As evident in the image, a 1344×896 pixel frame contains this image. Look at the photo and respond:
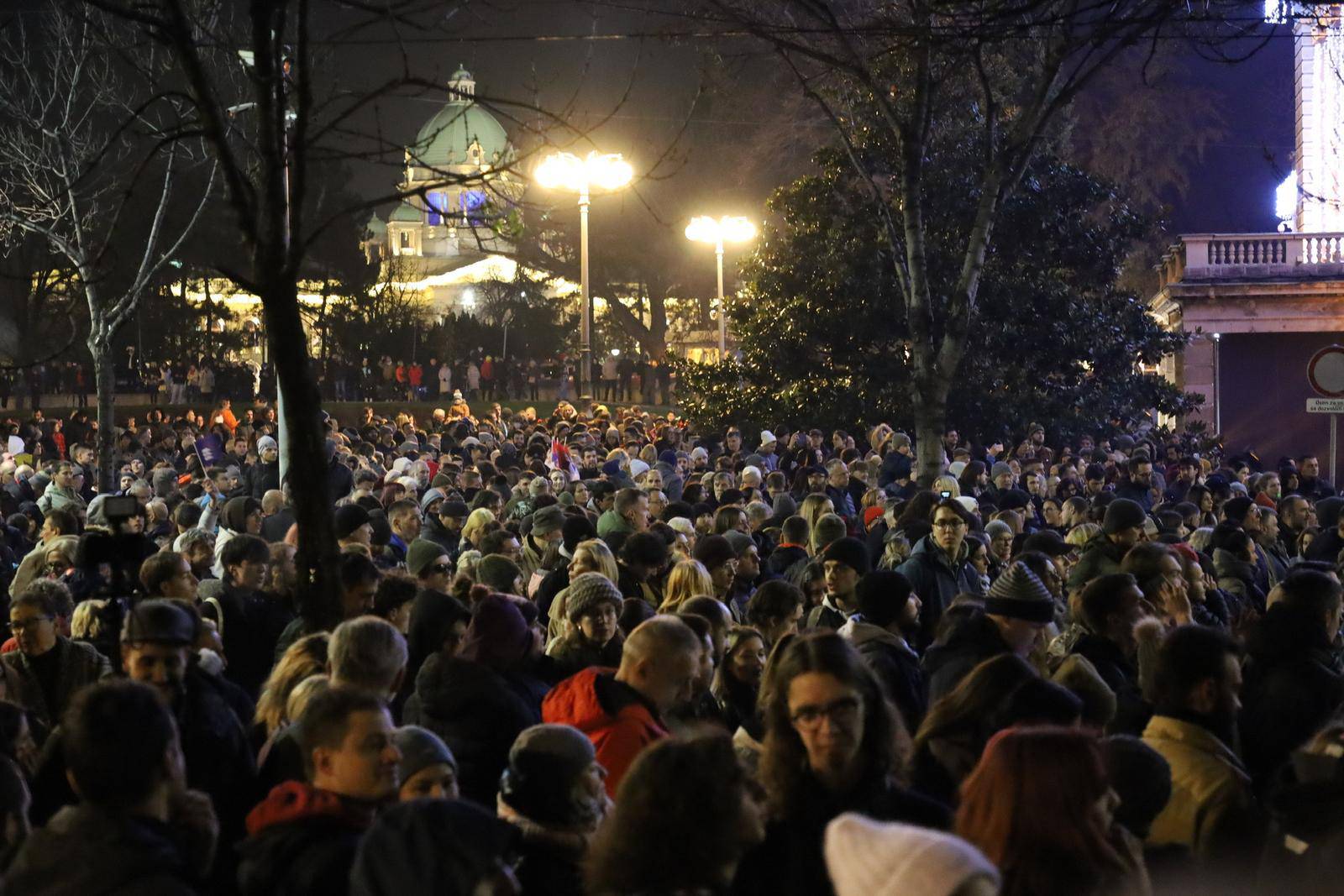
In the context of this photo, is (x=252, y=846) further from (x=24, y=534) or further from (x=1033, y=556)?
(x=24, y=534)

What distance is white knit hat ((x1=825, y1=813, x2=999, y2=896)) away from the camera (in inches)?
113

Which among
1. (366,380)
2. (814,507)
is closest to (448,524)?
(814,507)

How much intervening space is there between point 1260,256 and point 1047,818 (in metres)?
33.5

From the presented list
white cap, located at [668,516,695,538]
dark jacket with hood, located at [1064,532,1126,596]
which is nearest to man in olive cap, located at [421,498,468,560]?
white cap, located at [668,516,695,538]

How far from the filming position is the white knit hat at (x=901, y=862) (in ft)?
9.45

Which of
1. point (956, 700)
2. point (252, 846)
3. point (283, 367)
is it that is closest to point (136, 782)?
point (252, 846)

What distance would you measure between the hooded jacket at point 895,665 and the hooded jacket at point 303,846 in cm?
281

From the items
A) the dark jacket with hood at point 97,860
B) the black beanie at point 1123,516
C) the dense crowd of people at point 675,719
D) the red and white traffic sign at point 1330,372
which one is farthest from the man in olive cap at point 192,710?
the red and white traffic sign at point 1330,372

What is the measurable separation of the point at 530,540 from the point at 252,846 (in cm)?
759

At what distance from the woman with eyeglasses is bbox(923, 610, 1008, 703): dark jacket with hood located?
1.92 metres

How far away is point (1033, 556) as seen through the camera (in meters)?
7.84

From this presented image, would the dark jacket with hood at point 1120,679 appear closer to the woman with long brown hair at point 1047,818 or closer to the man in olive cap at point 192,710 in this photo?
the woman with long brown hair at point 1047,818

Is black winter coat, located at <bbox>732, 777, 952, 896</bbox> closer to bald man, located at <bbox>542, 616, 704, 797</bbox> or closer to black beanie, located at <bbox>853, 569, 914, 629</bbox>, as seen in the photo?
bald man, located at <bbox>542, 616, 704, 797</bbox>

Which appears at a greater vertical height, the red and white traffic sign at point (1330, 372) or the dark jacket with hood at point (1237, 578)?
the red and white traffic sign at point (1330, 372)
